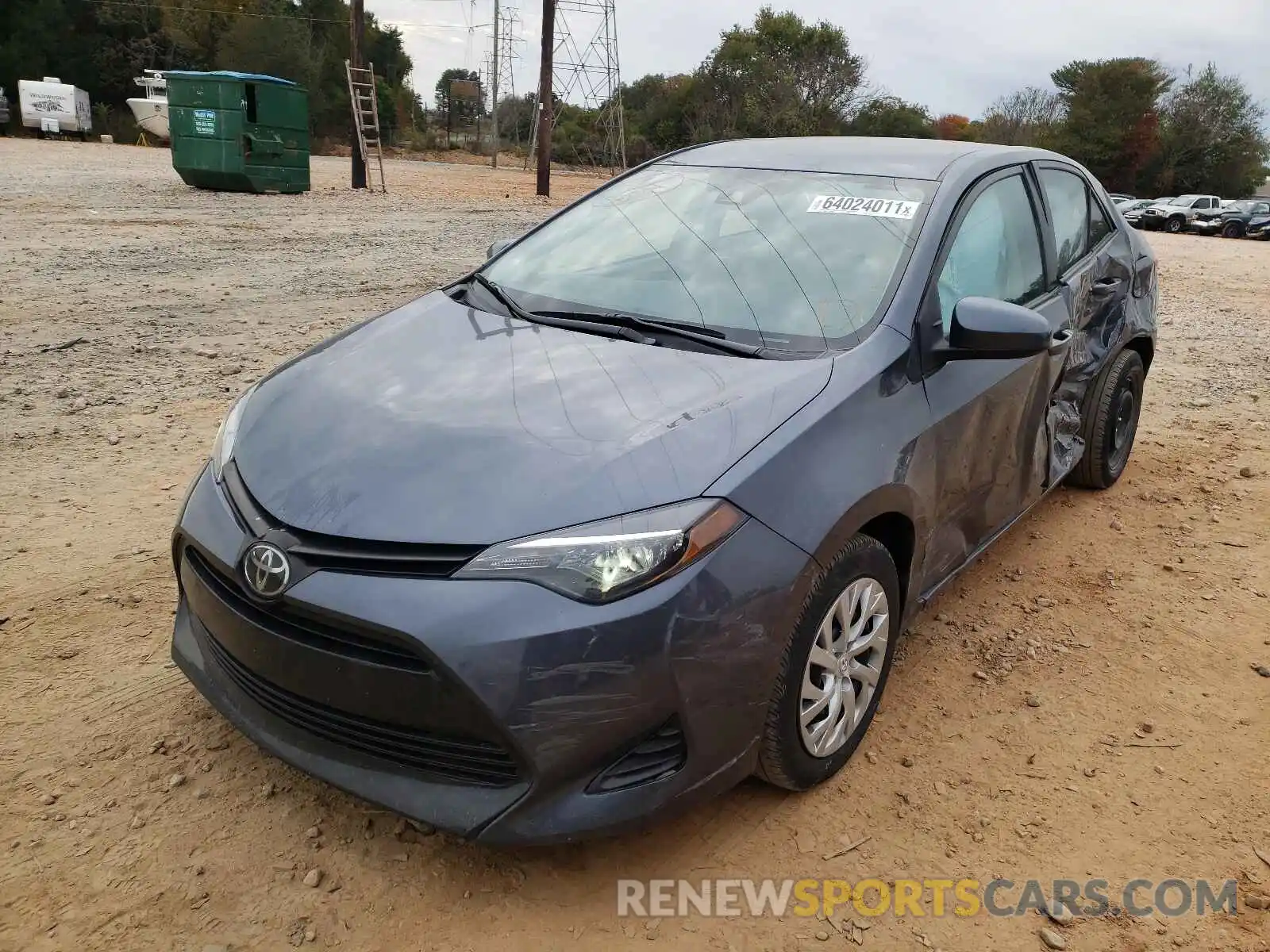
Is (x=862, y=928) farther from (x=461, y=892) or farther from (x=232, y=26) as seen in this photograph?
(x=232, y=26)

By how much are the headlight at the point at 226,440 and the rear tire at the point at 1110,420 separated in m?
3.52

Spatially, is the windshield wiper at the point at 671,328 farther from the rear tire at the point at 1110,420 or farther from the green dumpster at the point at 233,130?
the green dumpster at the point at 233,130

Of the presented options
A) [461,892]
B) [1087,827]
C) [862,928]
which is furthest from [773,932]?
[1087,827]

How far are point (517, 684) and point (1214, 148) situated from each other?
58.5 m

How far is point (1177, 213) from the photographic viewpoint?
1367 inches

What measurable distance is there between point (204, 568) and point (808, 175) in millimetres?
2345

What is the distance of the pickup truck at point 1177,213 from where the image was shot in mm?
34688

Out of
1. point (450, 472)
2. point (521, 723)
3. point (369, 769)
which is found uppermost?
point (450, 472)

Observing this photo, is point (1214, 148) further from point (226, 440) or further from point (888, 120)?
point (226, 440)

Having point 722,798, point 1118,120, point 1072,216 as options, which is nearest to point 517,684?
point 722,798

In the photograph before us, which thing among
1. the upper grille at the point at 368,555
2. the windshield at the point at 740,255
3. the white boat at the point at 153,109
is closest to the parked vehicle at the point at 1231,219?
the windshield at the point at 740,255

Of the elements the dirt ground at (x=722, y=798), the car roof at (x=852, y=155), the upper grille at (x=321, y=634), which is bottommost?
the dirt ground at (x=722, y=798)

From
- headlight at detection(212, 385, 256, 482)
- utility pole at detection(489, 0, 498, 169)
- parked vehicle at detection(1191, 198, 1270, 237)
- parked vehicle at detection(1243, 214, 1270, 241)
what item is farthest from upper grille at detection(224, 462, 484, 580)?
utility pole at detection(489, 0, 498, 169)

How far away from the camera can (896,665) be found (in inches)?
129
